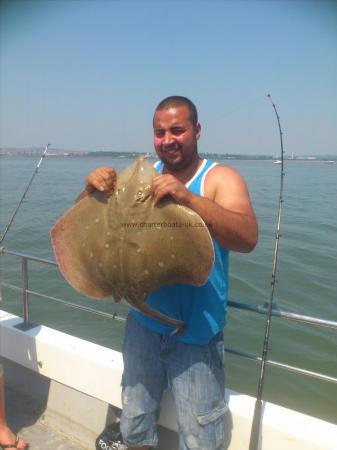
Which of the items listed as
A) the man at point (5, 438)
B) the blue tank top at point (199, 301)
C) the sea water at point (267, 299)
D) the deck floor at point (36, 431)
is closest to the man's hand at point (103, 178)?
the blue tank top at point (199, 301)

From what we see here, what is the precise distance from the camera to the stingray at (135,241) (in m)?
2.21

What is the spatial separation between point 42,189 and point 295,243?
20.1m

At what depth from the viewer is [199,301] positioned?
96.9 inches

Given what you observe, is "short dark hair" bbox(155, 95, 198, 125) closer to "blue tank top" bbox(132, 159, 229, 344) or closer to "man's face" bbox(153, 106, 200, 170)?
"man's face" bbox(153, 106, 200, 170)

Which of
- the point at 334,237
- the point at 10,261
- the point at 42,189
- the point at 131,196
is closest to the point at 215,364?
the point at 131,196

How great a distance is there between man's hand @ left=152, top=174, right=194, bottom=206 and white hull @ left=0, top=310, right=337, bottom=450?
1763 millimetres

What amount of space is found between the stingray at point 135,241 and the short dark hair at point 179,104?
17.2 inches

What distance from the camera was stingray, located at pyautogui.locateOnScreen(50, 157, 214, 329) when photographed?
7.26ft

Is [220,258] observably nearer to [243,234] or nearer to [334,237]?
[243,234]

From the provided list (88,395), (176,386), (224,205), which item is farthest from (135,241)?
(88,395)

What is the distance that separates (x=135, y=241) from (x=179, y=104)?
0.96m

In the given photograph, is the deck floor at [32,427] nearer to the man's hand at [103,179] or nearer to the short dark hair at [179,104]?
the man's hand at [103,179]

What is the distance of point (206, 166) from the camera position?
2520 millimetres

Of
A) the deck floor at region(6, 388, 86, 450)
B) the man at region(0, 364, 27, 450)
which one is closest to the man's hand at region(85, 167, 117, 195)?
the man at region(0, 364, 27, 450)
